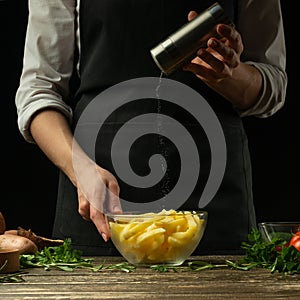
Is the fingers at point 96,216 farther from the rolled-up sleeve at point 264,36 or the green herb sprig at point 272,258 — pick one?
the rolled-up sleeve at point 264,36

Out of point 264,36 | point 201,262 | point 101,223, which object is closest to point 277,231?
point 201,262

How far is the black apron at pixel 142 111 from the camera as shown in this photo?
2064mm

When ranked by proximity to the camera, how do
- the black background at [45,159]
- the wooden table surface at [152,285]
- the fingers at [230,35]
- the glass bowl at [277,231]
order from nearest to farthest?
the wooden table surface at [152,285] < the glass bowl at [277,231] < the fingers at [230,35] < the black background at [45,159]

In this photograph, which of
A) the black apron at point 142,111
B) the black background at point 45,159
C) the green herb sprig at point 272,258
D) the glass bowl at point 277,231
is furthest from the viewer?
the black background at point 45,159

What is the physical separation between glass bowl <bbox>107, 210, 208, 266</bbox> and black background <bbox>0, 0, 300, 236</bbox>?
5.76ft

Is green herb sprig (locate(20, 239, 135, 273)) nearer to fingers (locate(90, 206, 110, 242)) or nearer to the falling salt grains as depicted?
fingers (locate(90, 206, 110, 242))

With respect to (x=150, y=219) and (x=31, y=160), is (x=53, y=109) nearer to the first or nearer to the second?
(x=150, y=219)

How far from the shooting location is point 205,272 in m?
1.44

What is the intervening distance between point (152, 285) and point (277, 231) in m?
0.47

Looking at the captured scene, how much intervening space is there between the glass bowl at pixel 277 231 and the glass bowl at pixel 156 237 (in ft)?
0.56

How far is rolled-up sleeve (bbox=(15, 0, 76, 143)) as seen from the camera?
2.15 metres

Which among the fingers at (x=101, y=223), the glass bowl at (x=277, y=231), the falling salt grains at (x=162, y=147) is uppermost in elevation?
the falling salt grains at (x=162, y=147)

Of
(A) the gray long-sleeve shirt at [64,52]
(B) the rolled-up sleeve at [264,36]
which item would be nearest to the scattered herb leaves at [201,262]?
(A) the gray long-sleeve shirt at [64,52]

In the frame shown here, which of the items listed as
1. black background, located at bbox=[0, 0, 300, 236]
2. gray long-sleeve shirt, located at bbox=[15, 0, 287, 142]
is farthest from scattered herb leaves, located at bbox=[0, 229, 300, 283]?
black background, located at bbox=[0, 0, 300, 236]
